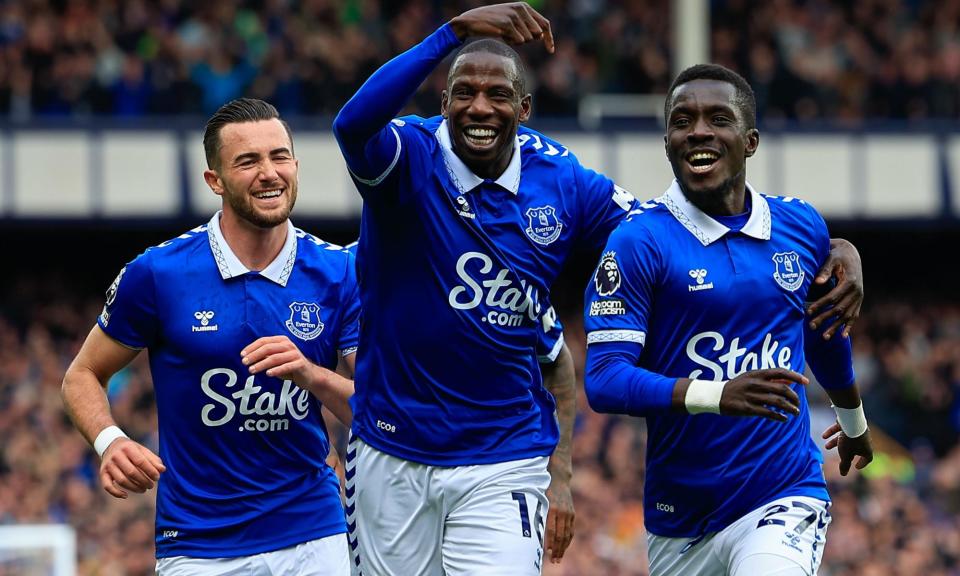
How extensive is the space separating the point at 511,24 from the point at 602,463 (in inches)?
520

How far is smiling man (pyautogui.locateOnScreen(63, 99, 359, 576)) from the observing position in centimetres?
646

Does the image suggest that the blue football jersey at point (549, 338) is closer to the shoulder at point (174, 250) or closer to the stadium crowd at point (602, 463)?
the shoulder at point (174, 250)

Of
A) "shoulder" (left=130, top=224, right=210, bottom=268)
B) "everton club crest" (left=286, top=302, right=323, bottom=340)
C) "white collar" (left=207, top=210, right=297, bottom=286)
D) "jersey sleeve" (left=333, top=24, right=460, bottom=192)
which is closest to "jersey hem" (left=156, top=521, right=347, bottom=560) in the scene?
"everton club crest" (left=286, top=302, right=323, bottom=340)

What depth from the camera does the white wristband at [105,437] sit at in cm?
631

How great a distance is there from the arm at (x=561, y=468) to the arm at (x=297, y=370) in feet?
2.65

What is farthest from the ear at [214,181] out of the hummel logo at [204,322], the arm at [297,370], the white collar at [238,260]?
the arm at [297,370]

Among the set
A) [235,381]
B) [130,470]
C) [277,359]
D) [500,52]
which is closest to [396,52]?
[235,381]

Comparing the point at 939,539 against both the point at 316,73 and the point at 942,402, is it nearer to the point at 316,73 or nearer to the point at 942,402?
the point at 942,402

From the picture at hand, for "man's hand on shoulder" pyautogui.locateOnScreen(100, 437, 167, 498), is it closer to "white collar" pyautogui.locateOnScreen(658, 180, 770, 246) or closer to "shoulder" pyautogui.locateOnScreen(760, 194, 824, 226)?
"white collar" pyautogui.locateOnScreen(658, 180, 770, 246)

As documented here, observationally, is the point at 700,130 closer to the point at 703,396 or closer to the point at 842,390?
the point at 703,396

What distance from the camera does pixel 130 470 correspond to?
6020 mm

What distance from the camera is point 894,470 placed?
759 inches

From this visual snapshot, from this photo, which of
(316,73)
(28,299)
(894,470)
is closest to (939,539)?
(894,470)

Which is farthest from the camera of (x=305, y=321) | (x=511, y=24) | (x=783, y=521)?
(x=305, y=321)
